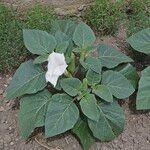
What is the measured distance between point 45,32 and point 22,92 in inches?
17.7

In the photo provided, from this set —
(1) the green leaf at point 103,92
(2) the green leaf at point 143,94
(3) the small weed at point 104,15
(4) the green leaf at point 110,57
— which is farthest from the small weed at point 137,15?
(1) the green leaf at point 103,92

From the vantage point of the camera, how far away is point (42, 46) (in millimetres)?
3072

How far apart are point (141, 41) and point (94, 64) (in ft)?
1.43

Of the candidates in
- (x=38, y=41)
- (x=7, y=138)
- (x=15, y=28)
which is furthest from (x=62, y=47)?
(x=7, y=138)

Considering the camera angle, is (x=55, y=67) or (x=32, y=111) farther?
(x=32, y=111)

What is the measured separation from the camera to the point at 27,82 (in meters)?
2.98

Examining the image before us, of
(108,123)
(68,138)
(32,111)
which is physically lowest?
(68,138)

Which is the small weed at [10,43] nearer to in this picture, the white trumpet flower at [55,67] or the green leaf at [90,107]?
the white trumpet flower at [55,67]

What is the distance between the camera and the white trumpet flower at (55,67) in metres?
2.82

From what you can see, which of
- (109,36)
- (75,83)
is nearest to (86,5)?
(109,36)

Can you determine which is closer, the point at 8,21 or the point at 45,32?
the point at 45,32

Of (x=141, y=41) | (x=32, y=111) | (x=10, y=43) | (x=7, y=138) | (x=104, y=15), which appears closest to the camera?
(x=32, y=111)

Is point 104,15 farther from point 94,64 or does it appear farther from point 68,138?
point 68,138

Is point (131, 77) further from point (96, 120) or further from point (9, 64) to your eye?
point (9, 64)
